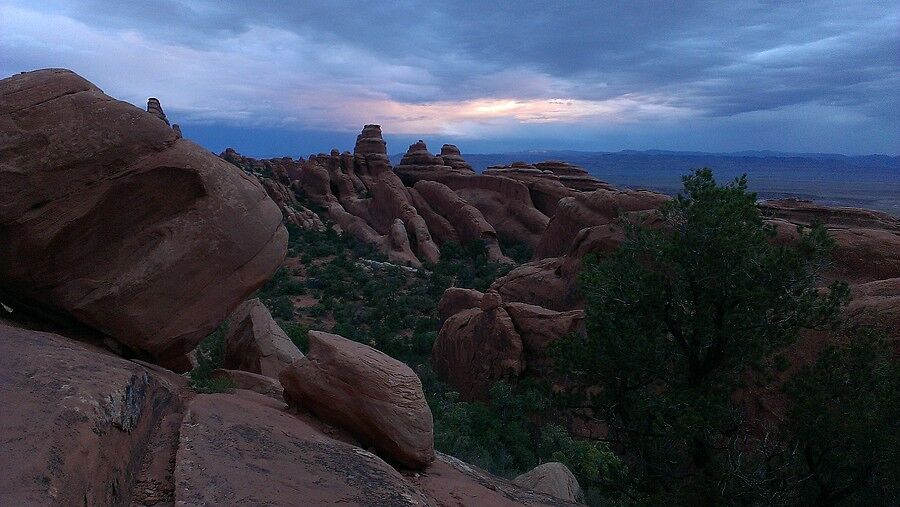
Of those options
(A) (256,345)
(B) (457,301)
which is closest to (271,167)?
(B) (457,301)

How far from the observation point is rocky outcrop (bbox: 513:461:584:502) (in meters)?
9.73

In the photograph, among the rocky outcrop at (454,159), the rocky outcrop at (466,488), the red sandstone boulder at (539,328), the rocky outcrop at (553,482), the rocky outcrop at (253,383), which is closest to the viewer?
the rocky outcrop at (466,488)

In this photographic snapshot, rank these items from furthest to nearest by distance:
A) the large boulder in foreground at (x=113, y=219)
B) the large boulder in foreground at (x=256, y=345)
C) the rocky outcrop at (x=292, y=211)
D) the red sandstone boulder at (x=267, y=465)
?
1. the rocky outcrop at (x=292, y=211)
2. the large boulder in foreground at (x=256, y=345)
3. the large boulder in foreground at (x=113, y=219)
4. the red sandstone boulder at (x=267, y=465)

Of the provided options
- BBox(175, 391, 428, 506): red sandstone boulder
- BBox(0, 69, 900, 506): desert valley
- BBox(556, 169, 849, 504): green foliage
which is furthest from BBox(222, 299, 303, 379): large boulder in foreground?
BBox(556, 169, 849, 504): green foliage

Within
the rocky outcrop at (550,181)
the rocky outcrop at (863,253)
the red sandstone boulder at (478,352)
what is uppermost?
the rocky outcrop at (550,181)

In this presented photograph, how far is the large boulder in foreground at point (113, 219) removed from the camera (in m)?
7.19

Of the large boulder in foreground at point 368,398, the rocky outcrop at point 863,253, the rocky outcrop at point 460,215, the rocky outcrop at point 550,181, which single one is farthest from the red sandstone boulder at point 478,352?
the rocky outcrop at point 550,181

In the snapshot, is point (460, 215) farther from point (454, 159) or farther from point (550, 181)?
point (454, 159)

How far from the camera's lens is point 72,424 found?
4133mm

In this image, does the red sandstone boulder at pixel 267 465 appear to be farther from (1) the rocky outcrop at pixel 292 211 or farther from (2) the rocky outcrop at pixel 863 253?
(1) the rocky outcrop at pixel 292 211

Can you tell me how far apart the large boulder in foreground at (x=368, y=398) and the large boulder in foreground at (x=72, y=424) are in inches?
71.1

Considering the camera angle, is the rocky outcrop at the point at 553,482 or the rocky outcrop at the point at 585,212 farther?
the rocky outcrop at the point at 585,212

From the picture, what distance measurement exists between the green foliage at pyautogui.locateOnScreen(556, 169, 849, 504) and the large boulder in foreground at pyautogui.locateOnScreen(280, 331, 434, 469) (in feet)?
10.3

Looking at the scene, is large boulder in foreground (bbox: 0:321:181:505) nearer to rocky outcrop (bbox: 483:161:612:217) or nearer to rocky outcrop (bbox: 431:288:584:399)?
rocky outcrop (bbox: 431:288:584:399)
